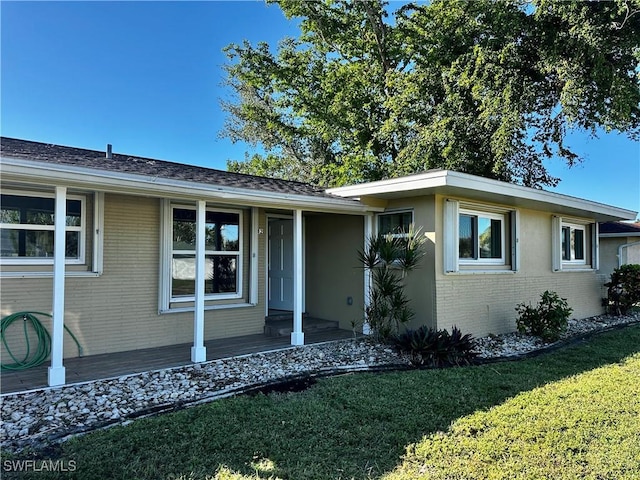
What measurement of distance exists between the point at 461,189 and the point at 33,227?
6563 millimetres

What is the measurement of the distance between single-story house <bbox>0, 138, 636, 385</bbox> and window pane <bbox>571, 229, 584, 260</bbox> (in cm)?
141

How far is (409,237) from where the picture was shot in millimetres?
7137

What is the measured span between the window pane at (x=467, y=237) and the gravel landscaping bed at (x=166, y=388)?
1736 mm

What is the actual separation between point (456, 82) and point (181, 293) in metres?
11.1

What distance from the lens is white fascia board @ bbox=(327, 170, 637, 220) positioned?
6.43 m

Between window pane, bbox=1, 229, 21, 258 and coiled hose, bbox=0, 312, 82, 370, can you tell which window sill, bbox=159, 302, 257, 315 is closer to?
coiled hose, bbox=0, 312, 82, 370

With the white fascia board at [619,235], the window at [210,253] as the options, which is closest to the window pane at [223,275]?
the window at [210,253]

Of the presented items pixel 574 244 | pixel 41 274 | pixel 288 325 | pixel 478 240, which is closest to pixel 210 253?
pixel 288 325

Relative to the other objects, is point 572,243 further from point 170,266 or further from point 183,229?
point 170,266

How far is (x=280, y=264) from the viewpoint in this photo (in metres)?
9.32

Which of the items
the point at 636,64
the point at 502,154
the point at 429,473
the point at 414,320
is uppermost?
the point at 636,64

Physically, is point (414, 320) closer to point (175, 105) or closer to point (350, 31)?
point (350, 31)

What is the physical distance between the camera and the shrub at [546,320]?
7965 mm

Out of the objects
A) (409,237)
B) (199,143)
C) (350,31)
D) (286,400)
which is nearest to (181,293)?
(286,400)
